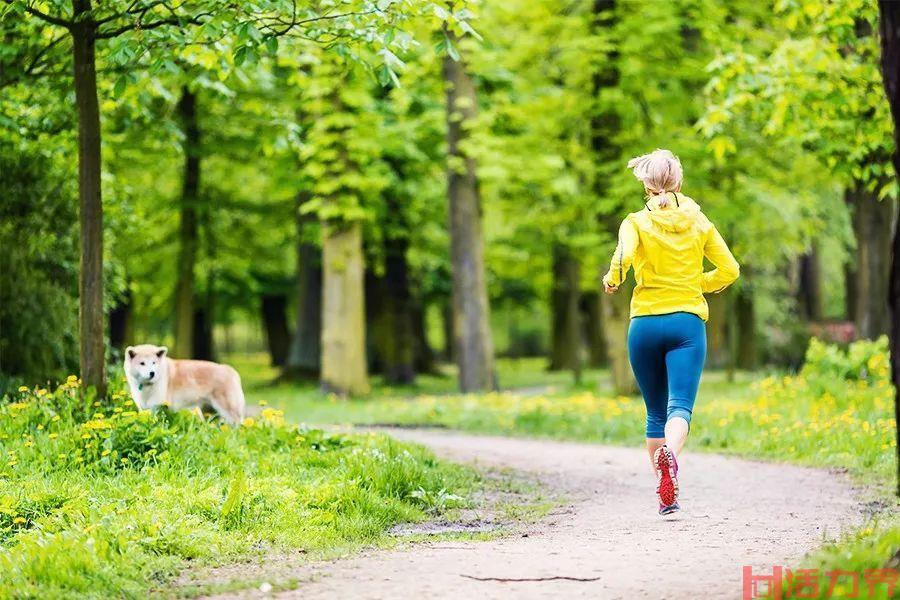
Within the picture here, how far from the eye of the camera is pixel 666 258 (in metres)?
6.91

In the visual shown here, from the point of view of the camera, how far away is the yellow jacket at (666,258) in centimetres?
688

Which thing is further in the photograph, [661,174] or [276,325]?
[276,325]

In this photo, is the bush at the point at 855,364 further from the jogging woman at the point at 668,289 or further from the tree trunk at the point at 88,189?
the tree trunk at the point at 88,189

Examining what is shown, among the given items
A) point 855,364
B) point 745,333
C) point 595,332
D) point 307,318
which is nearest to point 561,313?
point 595,332

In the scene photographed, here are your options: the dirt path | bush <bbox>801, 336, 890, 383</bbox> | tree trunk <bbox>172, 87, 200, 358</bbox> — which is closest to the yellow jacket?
the dirt path

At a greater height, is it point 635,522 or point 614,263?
point 614,263

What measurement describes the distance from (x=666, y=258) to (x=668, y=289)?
0.19m

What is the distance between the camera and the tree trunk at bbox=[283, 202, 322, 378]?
2669 centimetres

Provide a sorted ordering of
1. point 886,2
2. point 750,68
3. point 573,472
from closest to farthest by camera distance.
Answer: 1. point 886,2
2. point 573,472
3. point 750,68

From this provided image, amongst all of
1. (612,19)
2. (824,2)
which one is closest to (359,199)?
(612,19)

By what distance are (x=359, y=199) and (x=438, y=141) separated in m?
3.74

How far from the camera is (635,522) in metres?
7.25

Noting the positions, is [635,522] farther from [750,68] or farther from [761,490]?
[750,68]

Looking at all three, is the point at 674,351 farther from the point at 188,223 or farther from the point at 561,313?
the point at 561,313
